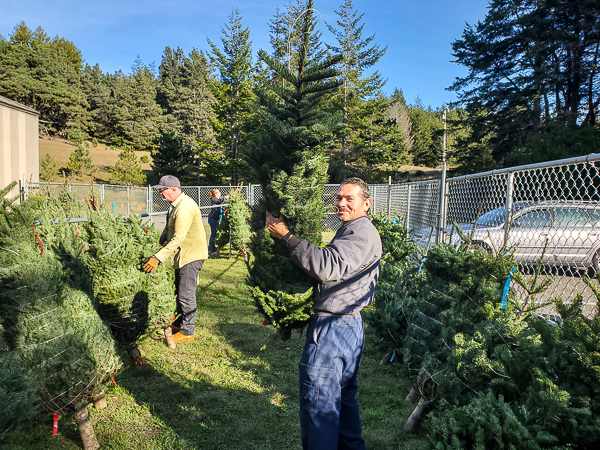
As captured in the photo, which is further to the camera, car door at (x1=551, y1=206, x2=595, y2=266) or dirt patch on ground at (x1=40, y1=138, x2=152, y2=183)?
dirt patch on ground at (x1=40, y1=138, x2=152, y2=183)

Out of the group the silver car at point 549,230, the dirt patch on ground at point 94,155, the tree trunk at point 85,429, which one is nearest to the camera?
the tree trunk at point 85,429

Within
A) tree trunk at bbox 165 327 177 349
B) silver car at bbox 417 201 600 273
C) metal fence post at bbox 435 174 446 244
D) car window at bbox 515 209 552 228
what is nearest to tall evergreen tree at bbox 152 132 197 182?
tree trunk at bbox 165 327 177 349

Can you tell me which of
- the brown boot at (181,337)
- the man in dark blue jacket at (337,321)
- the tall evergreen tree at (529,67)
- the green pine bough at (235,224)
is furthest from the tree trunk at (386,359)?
the tall evergreen tree at (529,67)

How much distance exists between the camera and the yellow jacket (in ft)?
14.4

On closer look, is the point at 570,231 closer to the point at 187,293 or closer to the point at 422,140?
the point at 187,293

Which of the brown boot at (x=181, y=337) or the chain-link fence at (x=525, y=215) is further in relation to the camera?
the brown boot at (x=181, y=337)

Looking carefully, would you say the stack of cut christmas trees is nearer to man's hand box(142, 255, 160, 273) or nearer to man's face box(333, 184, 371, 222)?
man's hand box(142, 255, 160, 273)

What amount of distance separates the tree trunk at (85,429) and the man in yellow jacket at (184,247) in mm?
1958

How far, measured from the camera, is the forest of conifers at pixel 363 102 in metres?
20.9

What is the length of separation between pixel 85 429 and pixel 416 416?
2.54 metres

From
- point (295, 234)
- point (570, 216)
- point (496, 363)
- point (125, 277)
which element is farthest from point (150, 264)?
point (570, 216)

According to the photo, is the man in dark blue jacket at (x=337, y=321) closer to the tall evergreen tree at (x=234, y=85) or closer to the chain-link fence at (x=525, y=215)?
the chain-link fence at (x=525, y=215)

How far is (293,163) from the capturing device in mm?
2959

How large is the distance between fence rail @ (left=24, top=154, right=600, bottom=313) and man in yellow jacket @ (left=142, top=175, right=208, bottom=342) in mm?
512
